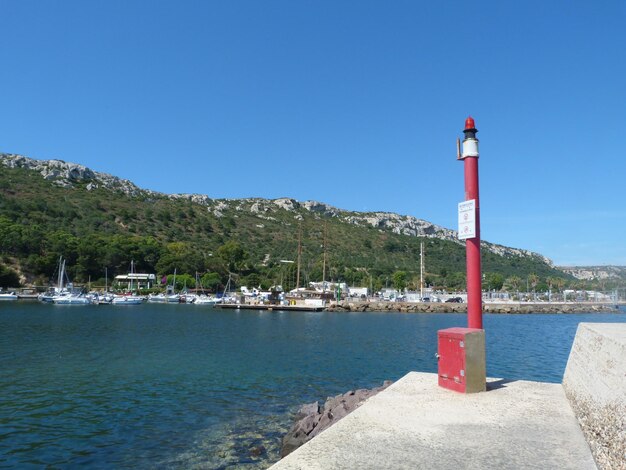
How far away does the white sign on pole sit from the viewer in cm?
903

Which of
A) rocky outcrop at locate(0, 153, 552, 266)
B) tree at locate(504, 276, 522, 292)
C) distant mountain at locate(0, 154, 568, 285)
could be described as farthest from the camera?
tree at locate(504, 276, 522, 292)

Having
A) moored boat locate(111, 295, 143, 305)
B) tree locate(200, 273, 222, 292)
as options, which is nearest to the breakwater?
moored boat locate(111, 295, 143, 305)

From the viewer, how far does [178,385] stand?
16.7m

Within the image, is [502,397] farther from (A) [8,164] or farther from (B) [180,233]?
(A) [8,164]

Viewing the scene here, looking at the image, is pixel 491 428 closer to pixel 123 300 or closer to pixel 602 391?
pixel 602 391

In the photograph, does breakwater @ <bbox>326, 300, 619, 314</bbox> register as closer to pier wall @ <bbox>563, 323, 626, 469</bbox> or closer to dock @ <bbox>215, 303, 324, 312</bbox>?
dock @ <bbox>215, 303, 324, 312</bbox>

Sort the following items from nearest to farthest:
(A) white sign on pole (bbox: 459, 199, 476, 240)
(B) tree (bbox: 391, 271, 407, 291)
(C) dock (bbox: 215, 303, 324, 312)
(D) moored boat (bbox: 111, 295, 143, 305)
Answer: (A) white sign on pole (bbox: 459, 199, 476, 240)
(C) dock (bbox: 215, 303, 324, 312)
(D) moored boat (bbox: 111, 295, 143, 305)
(B) tree (bbox: 391, 271, 407, 291)

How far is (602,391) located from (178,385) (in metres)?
14.3

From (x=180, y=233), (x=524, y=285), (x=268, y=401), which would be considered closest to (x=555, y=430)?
(x=268, y=401)

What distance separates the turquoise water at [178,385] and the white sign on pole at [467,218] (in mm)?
6001

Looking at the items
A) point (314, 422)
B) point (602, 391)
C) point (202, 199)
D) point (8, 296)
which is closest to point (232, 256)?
point (8, 296)

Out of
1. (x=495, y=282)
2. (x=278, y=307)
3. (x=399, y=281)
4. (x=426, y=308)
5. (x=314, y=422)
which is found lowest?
(x=314, y=422)

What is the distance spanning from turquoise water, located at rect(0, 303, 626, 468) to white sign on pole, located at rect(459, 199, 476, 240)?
19.7 ft

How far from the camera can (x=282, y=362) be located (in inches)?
900
